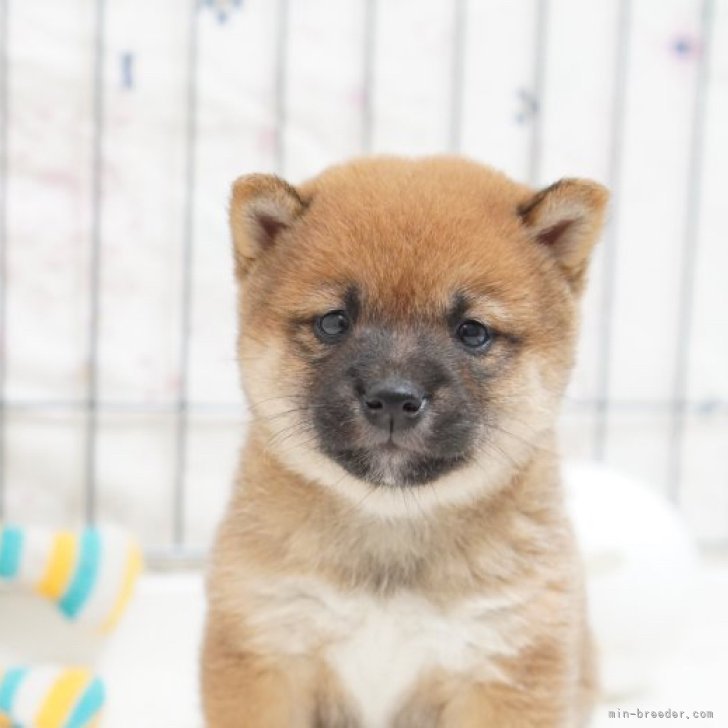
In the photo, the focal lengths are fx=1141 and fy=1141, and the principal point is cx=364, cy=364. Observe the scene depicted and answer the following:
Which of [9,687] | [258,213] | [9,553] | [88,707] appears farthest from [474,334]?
[9,553]

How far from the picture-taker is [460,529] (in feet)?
5.11

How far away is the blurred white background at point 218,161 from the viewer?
245 cm

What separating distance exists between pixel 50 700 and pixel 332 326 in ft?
2.64

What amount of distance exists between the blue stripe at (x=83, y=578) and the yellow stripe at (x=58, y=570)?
11mm

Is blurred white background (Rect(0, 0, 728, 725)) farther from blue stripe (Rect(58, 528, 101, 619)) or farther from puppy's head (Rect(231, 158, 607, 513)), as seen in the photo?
puppy's head (Rect(231, 158, 607, 513))

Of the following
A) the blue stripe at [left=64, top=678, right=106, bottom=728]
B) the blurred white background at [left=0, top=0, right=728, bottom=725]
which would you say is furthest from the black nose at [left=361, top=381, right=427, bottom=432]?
the blurred white background at [left=0, top=0, right=728, bottom=725]

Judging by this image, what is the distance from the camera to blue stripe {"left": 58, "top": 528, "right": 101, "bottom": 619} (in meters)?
2.17

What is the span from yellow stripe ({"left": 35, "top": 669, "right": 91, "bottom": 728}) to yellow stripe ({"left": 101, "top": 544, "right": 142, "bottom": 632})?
11.7 inches

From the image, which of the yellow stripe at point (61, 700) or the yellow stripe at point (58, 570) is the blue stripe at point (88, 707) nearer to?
the yellow stripe at point (61, 700)

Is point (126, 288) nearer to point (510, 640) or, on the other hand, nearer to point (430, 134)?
point (430, 134)

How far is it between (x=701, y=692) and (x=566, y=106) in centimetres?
129

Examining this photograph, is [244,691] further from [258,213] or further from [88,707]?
[258,213]

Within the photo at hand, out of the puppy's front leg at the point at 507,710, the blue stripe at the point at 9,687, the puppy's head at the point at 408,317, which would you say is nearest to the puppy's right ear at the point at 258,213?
the puppy's head at the point at 408,317

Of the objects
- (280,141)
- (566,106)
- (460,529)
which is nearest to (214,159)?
(280,141)
